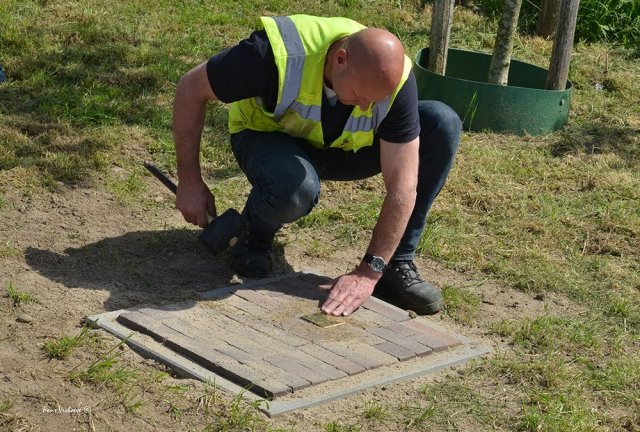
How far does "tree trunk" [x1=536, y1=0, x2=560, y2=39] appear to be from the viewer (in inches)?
335

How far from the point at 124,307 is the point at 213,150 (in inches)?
73.6

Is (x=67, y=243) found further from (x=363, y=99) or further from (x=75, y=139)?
(x=363, y=99)

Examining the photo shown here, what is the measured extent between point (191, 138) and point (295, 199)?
49 cm

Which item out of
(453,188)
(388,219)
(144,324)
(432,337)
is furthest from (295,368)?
(453,188)

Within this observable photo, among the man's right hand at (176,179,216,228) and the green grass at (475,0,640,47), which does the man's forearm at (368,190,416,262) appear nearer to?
the man's right hand at (176,179,216,228)

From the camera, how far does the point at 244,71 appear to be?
4.17 metres

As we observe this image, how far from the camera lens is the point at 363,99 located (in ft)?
13.2

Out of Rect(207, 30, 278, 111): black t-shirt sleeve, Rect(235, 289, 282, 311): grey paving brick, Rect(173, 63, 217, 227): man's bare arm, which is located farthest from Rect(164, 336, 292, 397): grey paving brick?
Rect(207, 30, 278, 111): black t-shirt sleeve

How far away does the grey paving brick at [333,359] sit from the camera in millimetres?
3916

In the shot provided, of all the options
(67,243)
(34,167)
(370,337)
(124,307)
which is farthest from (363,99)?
(34,167)

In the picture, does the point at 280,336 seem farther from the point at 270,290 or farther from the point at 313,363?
the point at 270,290

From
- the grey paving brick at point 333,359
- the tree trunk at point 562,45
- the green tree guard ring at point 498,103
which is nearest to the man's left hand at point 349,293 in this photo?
the grey paving brick at point 333,359

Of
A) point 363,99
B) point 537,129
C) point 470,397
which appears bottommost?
point 470,397

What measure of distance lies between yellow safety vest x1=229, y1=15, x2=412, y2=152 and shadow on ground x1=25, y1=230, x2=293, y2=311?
2.49 feet
